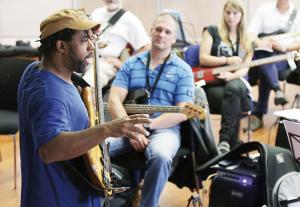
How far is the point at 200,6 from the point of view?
6676mm

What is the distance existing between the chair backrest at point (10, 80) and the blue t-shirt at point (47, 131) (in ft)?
5.96

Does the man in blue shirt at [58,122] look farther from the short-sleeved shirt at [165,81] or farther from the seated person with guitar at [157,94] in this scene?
the short-sleeved shirt at [165,81]

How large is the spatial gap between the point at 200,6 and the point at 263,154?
4723 mm

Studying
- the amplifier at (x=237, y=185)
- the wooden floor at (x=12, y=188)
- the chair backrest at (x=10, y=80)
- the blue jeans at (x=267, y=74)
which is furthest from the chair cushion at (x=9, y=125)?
the blue jeans at (x=267, y=74)

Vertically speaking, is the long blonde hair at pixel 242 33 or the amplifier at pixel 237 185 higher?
the long blonde hair at pixel 242 33

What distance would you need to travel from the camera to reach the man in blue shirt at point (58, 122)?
1.36 meters

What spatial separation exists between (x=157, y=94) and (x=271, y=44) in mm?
1817

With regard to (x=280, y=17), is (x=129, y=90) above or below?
below

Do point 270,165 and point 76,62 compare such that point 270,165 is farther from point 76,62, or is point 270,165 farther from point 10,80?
point 10,80

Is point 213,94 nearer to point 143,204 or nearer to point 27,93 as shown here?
point 143,204

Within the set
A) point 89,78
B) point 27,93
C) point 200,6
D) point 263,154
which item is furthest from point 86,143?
point 200,6

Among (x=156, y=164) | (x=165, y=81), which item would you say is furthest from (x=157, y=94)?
(x=156, y=164)

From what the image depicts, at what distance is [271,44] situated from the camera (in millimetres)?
4184

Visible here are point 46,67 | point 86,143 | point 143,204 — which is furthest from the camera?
point 143,204
